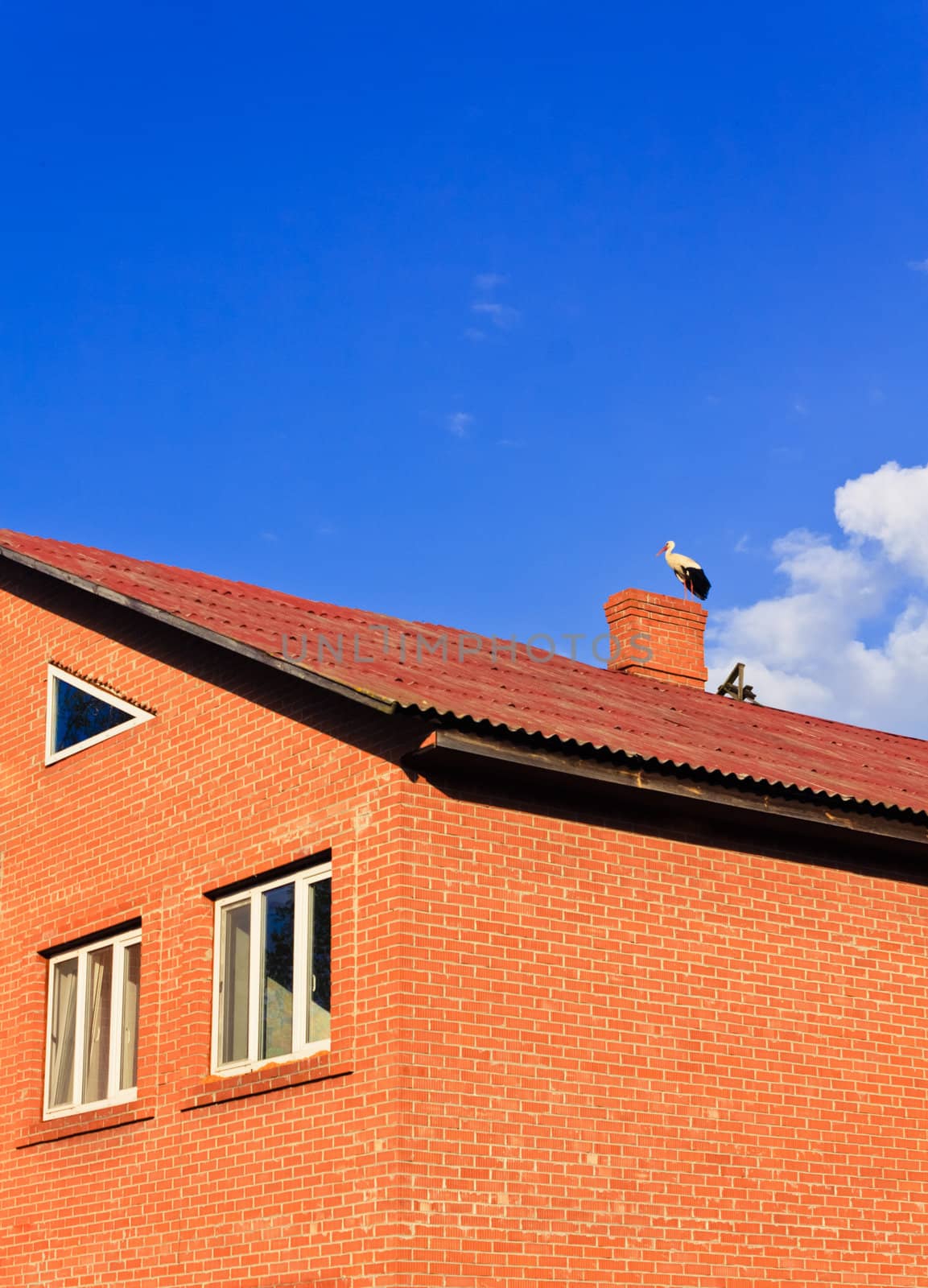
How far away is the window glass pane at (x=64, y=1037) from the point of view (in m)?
13.1

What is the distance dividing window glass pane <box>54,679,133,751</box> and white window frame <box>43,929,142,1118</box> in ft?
5.92

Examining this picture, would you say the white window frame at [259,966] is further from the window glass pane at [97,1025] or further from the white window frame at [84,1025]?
the window glass pane at [97,1025]

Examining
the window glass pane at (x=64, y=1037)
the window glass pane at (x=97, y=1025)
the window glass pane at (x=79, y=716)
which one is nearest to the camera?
the window glass pane at (x=97, y=1025)

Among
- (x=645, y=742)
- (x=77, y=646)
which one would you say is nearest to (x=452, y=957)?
(x=645, y=742)

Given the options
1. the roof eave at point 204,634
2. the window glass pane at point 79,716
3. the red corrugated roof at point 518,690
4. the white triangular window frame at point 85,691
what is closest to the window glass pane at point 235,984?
the roof eave at point 204,634

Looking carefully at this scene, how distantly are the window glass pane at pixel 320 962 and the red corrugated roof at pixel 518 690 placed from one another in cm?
157

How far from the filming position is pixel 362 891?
10.4m

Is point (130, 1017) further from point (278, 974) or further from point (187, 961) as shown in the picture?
point (278, 974)

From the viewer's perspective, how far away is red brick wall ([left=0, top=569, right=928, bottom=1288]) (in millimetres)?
9953

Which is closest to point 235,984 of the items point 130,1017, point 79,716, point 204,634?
point 130,1017

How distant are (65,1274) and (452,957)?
449 cm

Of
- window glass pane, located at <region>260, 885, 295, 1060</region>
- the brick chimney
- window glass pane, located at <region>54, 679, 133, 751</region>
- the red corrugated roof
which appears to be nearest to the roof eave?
the red corrugated roof

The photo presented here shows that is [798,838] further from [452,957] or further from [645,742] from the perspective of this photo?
[452,957]

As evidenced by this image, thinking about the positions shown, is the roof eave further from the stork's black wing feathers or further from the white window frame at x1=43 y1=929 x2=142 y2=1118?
the stork's black wing feathers
